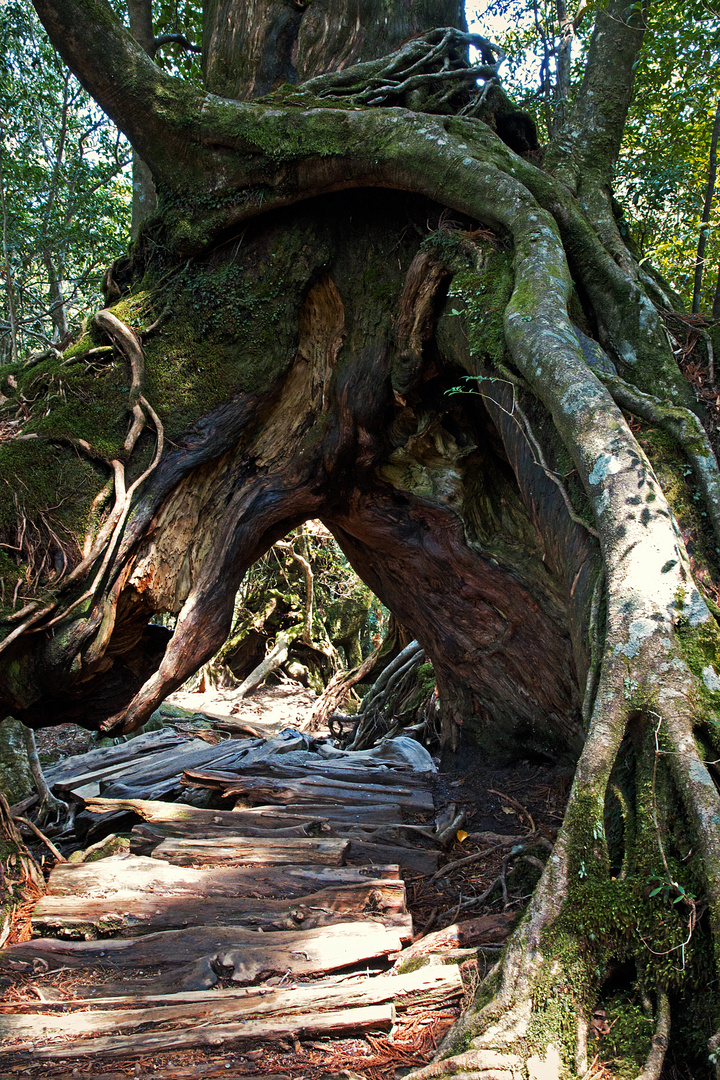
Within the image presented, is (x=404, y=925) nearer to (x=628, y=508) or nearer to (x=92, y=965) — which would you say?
(x=92, y=965)

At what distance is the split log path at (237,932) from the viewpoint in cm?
249

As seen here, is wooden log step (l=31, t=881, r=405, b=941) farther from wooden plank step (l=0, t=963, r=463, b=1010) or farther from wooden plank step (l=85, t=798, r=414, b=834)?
wooden plank step (l=85, t=798, r=414, b=834)

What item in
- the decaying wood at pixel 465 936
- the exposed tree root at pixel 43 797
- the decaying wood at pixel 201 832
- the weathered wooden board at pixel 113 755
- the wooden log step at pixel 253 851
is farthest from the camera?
the weathered wooden board at pixel 113 755

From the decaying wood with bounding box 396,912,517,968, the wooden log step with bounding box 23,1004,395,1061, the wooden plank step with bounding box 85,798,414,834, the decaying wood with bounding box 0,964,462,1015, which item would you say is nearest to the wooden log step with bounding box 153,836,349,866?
the wooden plank step with bounding box 85,798,414,834

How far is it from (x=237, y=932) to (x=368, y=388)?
347 centimetres

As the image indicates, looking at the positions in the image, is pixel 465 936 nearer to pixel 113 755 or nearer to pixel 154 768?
pixel 154 768

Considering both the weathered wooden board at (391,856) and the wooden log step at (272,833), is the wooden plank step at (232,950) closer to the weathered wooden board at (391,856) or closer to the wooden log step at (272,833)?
the weathered wooden board at (391,856)

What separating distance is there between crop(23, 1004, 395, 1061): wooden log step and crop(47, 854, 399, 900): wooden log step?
1.03 metres

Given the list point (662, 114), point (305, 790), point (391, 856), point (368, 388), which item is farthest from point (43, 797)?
point (662, 114)

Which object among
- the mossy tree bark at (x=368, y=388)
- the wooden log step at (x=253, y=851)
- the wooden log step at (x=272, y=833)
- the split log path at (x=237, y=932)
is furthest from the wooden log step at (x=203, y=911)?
the mossy tree bark at (x=368, y=388)

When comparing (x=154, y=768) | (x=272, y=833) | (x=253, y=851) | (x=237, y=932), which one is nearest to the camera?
(x=237, y=932)

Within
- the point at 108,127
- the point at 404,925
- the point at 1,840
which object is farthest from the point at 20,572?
the point at 108,127

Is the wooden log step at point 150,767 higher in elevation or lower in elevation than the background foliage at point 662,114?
lower

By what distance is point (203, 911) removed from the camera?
3451 mm
